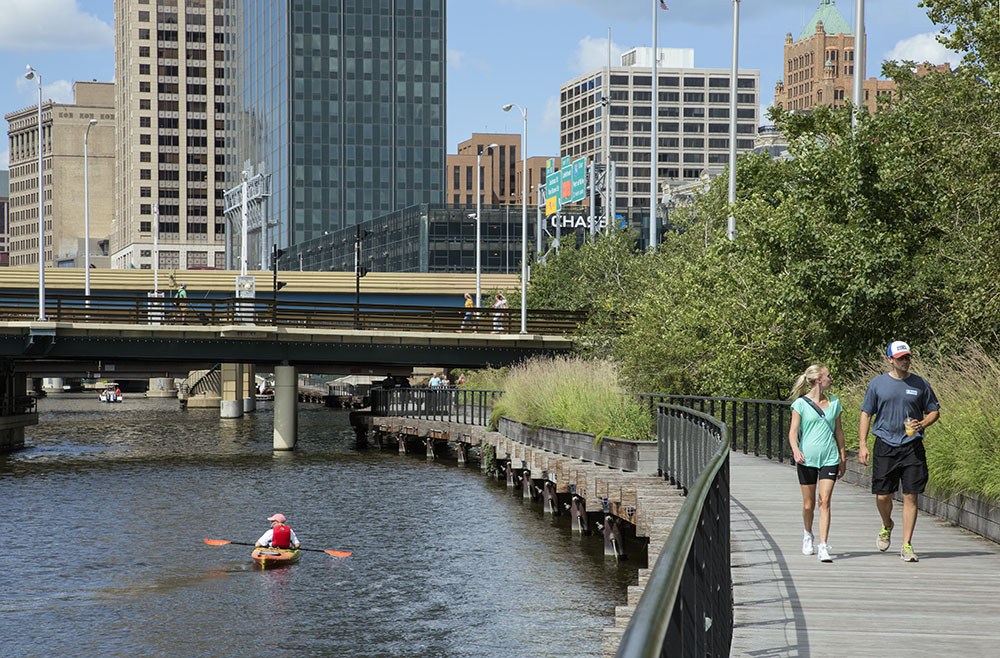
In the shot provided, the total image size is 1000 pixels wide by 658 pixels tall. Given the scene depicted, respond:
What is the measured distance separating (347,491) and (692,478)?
2340 centimetres

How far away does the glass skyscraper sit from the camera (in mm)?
162875

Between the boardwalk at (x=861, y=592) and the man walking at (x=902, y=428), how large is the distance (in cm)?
72

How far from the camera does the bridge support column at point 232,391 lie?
89312 millimetres

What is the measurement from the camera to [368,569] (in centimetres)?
2503

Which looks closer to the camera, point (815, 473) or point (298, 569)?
point (815, 473)

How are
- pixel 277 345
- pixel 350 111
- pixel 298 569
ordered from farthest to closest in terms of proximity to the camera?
pixel 350 111, pixel 277 345, pixel 298 569

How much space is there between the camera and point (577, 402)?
29.7 metres

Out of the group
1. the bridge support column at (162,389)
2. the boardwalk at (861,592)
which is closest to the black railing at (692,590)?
the boardwalk at (861,592)

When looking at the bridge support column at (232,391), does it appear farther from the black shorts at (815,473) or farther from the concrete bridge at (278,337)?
the black shorts at (815,473)

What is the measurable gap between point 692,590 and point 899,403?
6.68 metres

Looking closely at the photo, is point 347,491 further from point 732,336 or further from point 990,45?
point 990,45

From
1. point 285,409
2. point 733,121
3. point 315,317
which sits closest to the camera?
point 733,121

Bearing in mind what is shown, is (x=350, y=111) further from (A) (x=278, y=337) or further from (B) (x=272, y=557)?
(B) (x=272, y=557)

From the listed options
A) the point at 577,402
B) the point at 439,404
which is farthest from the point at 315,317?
the point at 577,402
